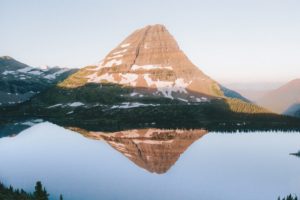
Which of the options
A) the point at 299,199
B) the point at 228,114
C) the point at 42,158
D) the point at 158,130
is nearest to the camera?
the point at 299,199

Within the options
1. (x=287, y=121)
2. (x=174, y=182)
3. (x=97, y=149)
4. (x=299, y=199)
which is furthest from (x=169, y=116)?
(x=299, y=199)

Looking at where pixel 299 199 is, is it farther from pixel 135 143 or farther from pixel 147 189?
pixel 135 143

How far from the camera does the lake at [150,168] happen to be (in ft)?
188

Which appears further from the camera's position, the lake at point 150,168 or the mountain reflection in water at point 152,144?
the mountain reflection in water at point 152,144

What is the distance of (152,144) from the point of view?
359 ft

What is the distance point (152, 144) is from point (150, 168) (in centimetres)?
3352

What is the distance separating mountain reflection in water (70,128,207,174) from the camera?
82525mm

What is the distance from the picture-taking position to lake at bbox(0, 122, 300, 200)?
57.2 metres

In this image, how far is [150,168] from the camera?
76062 mm

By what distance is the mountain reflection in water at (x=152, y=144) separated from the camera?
82525 mm

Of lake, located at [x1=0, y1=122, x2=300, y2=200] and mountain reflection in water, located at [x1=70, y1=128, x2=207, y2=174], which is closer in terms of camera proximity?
lake, located at [x1=0, y1=122, x2=300, y2=200]

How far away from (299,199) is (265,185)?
33.2 ft

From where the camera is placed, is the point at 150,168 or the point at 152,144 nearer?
the point at 150,168

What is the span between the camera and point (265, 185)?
61312 millimetres
